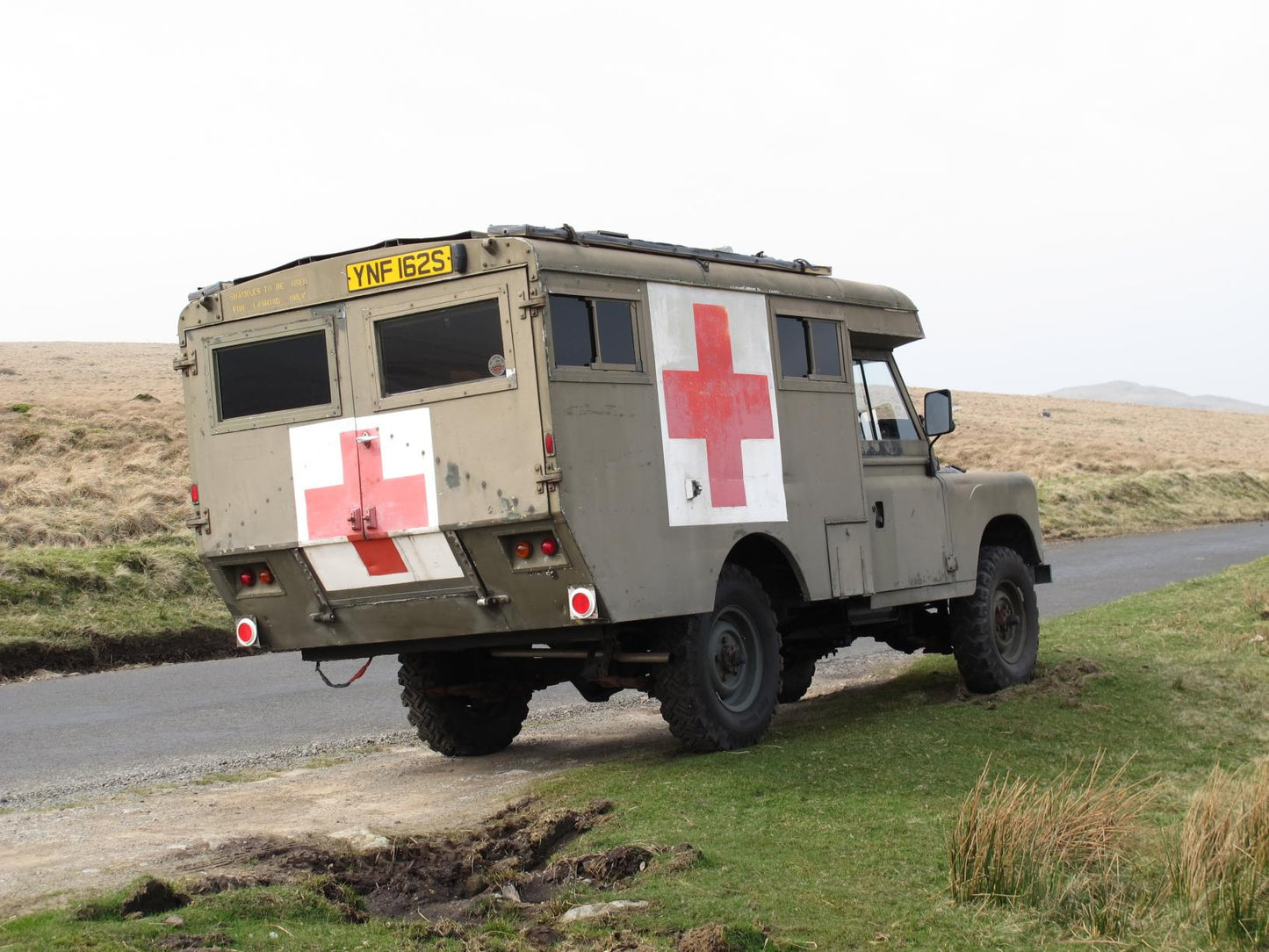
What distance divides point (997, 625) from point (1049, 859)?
571 cm

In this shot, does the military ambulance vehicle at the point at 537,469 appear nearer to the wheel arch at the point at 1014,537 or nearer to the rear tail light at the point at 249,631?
the rear tail light at the point at 249,631

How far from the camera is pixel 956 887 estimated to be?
584 cm

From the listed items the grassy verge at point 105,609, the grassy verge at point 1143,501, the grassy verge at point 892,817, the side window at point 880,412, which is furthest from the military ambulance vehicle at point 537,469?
the grassy verge at point 1143,501

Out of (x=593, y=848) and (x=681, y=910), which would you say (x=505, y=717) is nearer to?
(x=593, y=848)

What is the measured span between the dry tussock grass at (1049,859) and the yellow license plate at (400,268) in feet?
12.8

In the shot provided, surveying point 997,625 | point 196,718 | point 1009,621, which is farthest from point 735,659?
point 196,718

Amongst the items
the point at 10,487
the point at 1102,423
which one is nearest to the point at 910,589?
the point at 10,487

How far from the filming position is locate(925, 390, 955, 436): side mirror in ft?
36.2

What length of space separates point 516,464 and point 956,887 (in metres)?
3.20

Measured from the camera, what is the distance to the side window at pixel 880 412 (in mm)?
10562

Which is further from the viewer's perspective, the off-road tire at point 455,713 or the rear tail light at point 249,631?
the off-road tire at point 455,713

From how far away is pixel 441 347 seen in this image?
8.17 metres

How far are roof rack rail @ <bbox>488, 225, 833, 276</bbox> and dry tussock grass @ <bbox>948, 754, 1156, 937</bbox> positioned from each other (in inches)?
147

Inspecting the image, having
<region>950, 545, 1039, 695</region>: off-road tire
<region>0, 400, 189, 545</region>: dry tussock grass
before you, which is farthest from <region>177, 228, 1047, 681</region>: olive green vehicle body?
<region>0, 400, 189, 545</region>: dry tussock grass
